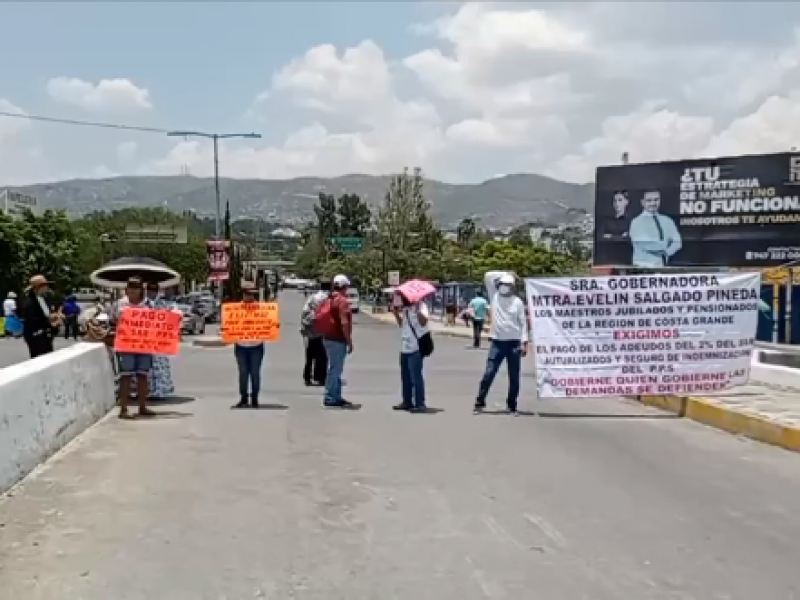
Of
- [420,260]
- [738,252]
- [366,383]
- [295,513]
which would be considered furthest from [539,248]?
[295,513]

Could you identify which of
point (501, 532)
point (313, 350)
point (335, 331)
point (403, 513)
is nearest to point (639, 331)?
point (335, 331)

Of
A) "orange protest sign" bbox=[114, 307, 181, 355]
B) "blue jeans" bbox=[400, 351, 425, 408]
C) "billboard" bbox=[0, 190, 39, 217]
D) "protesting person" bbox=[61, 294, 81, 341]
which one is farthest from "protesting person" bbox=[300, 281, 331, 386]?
"billboard" bbox=[0, 190, 39, 217]

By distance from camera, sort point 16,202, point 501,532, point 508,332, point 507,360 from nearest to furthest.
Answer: point 501,532 → point 508,332 → point 507,360 → point 16,202

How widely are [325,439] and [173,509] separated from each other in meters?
3.65

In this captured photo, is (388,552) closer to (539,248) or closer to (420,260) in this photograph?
(420,260)

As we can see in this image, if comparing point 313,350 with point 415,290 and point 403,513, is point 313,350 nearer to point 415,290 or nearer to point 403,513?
point 415,290

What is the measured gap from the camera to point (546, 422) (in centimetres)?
1328

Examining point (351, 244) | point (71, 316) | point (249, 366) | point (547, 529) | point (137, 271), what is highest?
point (137, 271)

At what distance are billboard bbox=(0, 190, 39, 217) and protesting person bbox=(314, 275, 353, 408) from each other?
Answer: 6035cm

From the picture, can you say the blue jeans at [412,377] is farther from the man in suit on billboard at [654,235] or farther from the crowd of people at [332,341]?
the man in suit on billboard at [654,235]

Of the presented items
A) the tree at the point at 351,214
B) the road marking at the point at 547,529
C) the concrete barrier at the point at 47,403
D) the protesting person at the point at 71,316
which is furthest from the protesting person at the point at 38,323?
the tree at the point at 351,214

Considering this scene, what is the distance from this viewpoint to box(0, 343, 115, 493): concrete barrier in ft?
29.2

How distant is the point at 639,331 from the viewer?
14.2 meters

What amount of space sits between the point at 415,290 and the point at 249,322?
2244mm
